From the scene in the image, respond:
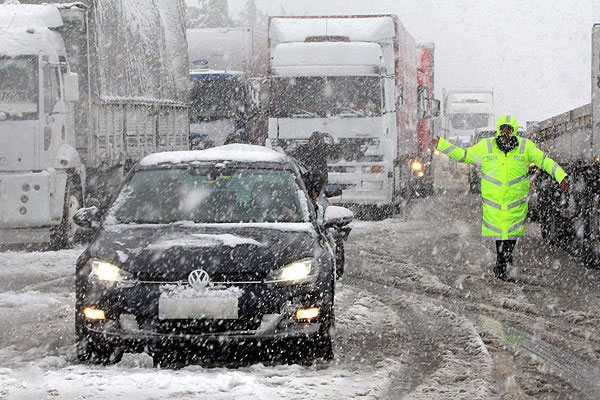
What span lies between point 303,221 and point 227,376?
1514 mm

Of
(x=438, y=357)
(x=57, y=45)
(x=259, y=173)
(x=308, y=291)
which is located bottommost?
(x=438, y=357)

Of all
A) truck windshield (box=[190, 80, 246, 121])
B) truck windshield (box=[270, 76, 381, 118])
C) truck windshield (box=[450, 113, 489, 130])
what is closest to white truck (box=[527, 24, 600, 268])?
truck windshield (box=[270, 76, 381, 118])

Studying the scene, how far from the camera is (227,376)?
266 inches

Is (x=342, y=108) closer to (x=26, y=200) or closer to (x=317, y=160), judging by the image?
(x=317, y=160)

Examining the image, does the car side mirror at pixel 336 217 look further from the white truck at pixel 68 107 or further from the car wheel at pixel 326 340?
the white truck at pixel 68 107

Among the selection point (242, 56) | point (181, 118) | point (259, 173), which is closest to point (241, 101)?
point (242, 56)

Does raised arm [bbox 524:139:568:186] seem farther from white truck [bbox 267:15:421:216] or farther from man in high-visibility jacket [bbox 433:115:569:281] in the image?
white truck [bbox 267:15:421:216]

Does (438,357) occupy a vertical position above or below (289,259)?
below

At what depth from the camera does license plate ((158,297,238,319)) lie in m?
6.88

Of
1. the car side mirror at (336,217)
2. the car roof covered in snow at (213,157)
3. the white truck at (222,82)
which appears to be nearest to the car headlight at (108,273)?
the car roof covered in snow at (213,157)

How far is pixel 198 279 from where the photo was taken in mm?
6949

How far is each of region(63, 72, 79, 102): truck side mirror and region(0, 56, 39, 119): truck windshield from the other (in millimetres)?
530

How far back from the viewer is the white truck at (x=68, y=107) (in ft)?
48.0

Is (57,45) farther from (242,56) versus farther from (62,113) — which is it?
(242,56)
